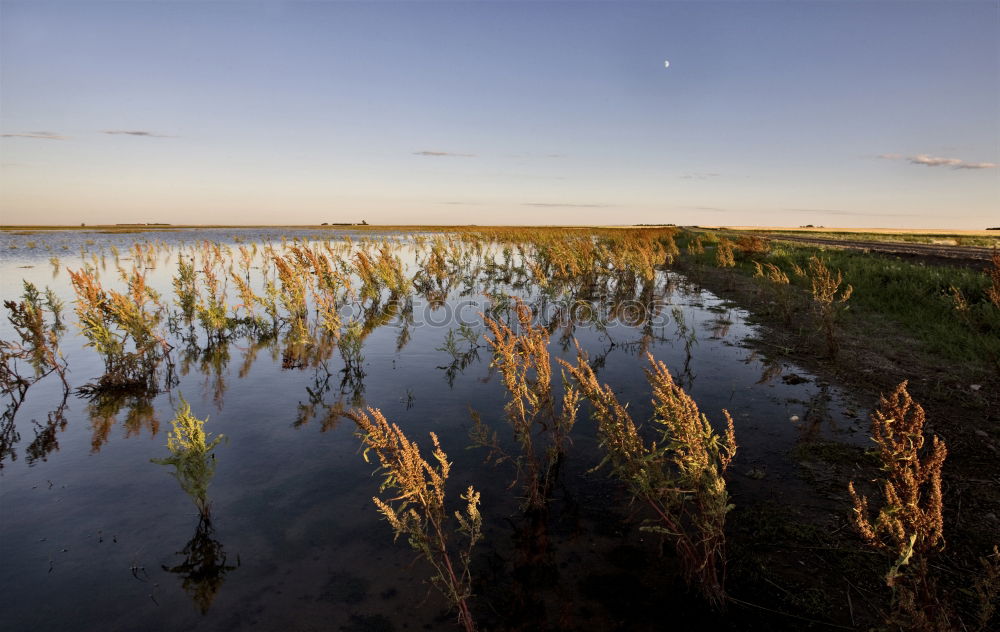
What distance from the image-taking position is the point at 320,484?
480cm

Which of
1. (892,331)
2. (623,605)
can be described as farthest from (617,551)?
(892,331)

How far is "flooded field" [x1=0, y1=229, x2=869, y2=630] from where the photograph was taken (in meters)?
3.32

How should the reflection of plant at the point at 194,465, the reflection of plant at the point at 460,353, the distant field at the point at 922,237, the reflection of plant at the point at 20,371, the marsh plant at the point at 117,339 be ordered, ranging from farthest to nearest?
the distant field at the point at 922,237
the reflection of plant at the point at 460,353
the marsh plant at the point at 117,339
the reflection of plant at the point at 20,371
the reflection of plant at the point at 194,465

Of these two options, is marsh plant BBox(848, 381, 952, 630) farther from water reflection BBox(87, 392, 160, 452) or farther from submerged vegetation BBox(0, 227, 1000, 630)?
water reflection BBox(87, 392, 160, 452)

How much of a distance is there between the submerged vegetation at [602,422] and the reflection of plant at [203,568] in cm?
2

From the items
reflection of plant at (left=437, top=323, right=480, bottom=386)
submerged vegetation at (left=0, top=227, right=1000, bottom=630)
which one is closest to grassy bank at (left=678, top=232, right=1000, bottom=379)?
submerged vegetation at (left=0, top=227, right=1000, bottom=630)

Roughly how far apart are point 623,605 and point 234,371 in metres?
7.57

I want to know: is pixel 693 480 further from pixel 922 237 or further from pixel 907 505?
pixel 922 237

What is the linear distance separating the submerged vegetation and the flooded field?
0.19 ft

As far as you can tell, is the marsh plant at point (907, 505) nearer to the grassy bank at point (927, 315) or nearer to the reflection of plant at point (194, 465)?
the reflection of plant at point (194, 465)

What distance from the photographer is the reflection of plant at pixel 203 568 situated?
134 inches

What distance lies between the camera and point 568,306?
13.4 meters

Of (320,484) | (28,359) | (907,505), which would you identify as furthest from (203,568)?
(28,359)

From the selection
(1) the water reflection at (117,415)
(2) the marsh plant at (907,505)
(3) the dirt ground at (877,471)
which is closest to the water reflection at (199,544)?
(1) the water reflection at (117,415)
